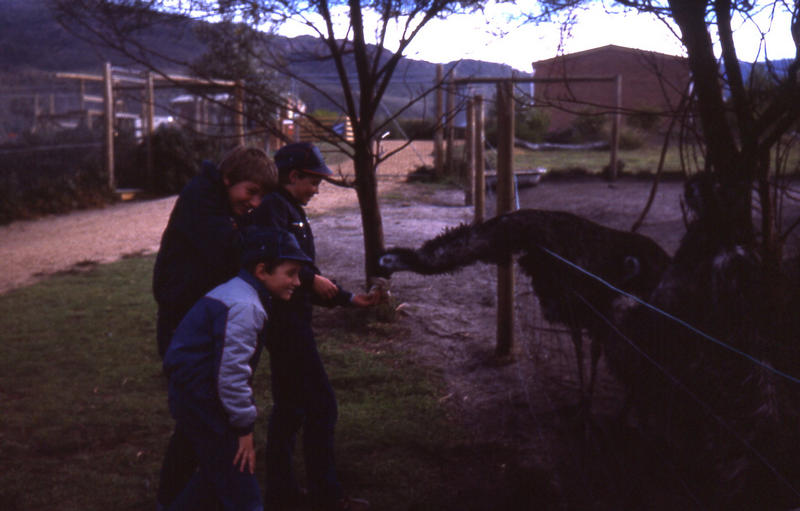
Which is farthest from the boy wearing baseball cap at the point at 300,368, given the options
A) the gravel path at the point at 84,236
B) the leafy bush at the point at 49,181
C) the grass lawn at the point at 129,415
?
the leafy bush at the point at 49,181

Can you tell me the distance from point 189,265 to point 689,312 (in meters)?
2.19

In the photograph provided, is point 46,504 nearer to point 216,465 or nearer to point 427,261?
point 216,465

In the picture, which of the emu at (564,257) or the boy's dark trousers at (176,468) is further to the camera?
the emu at (564,257)

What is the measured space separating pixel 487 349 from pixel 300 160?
2809 mm

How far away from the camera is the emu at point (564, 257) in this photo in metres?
3.95

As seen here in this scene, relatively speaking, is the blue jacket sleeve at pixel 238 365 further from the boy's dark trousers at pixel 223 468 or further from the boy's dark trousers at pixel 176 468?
the boy's dark trousers at pixel 176 468

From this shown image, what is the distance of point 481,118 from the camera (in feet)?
37.6

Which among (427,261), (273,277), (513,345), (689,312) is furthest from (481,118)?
(273,277)

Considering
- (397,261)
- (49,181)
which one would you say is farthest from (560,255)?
(49,181)

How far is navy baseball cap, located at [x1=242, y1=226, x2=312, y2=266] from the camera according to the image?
2.75 metres

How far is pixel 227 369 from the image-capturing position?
2.57 metres

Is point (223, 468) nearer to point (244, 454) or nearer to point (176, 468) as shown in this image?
point (244, 454)

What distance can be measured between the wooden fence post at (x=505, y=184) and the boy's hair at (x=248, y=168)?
78.5 inches

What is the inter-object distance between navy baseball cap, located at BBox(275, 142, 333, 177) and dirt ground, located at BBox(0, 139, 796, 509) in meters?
→ 1.67
